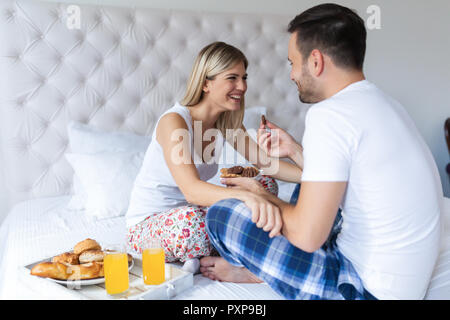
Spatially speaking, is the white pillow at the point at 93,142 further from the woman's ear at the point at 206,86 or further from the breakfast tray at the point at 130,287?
the breakfast tray at the point at 130,287

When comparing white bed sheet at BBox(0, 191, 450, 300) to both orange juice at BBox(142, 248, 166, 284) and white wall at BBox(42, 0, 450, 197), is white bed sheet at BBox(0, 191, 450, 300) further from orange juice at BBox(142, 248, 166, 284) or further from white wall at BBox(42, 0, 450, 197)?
white wall at BBox(42, 0, 450, 197)

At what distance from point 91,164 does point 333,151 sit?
4.53 ft

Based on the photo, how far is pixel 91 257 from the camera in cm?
119

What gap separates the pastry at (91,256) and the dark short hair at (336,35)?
0.85m

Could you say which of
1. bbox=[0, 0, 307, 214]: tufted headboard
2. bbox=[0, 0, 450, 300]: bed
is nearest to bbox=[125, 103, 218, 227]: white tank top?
bbox=[0, 0, 450, 300]: bed

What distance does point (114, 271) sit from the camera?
1.10 m

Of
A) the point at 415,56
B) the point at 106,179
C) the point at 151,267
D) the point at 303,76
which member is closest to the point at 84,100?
the point at 106,179

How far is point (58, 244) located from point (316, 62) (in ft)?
3.86

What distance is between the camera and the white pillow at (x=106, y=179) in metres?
1.89

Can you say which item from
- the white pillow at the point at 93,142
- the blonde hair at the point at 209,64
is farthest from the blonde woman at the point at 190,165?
the white pillow at the point at 93,142

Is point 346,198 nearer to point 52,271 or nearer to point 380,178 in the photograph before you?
point 380,178
